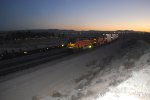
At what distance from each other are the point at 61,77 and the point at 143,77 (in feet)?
36.5

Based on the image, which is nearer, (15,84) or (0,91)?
(0,91)

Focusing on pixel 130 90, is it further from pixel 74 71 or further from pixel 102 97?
pixel 74 71

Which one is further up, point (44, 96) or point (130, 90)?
point (130, 90)

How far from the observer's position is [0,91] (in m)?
18.1

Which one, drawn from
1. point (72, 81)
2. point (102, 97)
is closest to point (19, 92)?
point (72, 81)

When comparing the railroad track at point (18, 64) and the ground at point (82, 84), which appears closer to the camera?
the ground at point (82, 84)

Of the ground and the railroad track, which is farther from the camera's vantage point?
the railroad track

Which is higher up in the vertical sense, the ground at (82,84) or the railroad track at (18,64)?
the ground at (82,84)

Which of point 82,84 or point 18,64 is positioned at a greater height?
point 82,84

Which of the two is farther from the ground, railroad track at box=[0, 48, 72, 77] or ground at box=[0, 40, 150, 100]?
ground at box=[0, 40, 150, 100]

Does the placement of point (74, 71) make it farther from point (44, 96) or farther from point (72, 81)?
point (44, 96)

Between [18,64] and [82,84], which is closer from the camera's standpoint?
[82,84]

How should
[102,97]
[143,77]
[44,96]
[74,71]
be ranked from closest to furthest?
[102,97] < [143,77] < [44,96] < [74,71]

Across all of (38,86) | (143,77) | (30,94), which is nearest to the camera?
(143,77)
